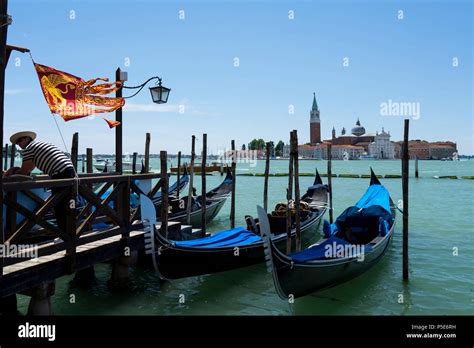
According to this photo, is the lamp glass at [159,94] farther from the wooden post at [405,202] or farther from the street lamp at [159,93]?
the wooden post at [405,202]

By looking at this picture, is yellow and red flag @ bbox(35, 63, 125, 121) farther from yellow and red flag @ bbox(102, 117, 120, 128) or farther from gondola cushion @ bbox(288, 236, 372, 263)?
gondola cushion @ bbox(288, 236, 372, 263)

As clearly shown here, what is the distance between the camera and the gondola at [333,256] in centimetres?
453

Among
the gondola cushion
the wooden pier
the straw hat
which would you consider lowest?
the gondola cushion

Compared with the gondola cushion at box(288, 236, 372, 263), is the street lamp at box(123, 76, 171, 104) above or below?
above

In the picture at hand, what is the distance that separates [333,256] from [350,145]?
112964mm

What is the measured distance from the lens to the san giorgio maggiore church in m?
108

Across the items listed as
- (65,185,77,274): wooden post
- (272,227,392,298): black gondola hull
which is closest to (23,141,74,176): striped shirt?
(65,185,77,274): wooden post

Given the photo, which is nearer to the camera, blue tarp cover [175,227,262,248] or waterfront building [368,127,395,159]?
blue tarp cover [175,227,262,248]

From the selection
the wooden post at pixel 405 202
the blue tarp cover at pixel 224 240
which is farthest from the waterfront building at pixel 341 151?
the blue tarp cover at pixel 224 240

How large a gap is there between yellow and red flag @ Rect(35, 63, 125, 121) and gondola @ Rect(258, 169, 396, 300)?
225 cm

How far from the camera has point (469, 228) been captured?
36.7 feet

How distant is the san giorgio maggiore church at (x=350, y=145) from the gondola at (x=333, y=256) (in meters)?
99.1
